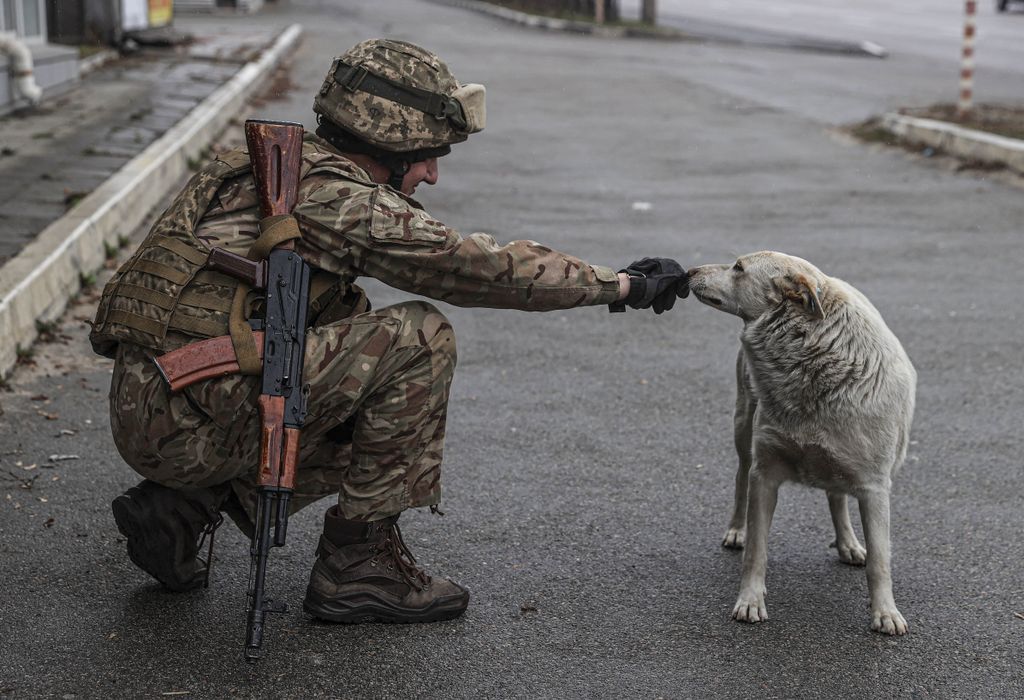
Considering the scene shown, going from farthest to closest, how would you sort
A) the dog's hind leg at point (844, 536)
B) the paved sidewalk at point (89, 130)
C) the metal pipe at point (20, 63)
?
the metal pipe at point (20, 63), the paved sidewalk at point (89, 130), the dog's hind leg at point (844, 536)

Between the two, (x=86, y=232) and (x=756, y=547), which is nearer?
(x=756, y=547)

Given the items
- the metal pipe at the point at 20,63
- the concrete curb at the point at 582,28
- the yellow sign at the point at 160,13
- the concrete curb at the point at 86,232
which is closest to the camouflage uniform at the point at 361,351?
the concrete curb at the point at 86,232

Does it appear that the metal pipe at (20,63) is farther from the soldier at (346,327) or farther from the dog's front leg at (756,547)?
the dog's front leg at (756,547)

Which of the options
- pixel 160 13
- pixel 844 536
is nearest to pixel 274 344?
pixel 844 536

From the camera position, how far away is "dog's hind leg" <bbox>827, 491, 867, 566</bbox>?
4352mm

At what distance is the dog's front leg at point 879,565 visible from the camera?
3824 millimetres

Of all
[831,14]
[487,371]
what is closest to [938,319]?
[487,371]

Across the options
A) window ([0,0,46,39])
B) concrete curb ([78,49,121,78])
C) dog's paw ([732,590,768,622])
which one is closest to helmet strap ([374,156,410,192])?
dog's paw ([732,590,768,622])

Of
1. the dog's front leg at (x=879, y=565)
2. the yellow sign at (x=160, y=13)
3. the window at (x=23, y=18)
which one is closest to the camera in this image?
the dog's front leg at (x=879, y=565)

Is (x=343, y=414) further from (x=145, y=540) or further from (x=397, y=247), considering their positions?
(x=145, y=540)

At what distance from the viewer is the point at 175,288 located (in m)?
3.54

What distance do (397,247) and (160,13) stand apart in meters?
18.5

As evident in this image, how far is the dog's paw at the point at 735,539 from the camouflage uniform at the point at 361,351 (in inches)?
46.2

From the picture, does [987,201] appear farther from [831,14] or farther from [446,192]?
[831,14]
